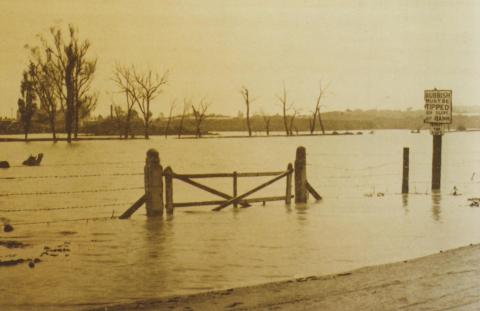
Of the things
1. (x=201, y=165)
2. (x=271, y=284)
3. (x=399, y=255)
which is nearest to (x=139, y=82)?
(x=399, y=255)

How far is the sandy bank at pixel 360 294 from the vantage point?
614cm

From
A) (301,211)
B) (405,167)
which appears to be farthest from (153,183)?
(405,167)

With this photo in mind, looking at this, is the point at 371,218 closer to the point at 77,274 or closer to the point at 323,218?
the point at 323,218

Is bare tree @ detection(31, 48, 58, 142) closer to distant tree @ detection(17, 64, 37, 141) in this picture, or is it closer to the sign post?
distant tree @ detection(17, 64, 37, 141)

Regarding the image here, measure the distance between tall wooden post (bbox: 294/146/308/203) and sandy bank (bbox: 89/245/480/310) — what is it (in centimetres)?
789

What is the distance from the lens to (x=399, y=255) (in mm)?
9227

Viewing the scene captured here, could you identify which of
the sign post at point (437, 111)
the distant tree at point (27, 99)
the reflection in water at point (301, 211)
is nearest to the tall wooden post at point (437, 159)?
the sign post at point (437, 111)

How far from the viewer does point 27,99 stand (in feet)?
36.4

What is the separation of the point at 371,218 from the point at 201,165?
2430 cm

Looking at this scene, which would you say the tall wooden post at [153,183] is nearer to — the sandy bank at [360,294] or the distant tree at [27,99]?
the distant tree at [27,99]

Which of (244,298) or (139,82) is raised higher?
(139,82)

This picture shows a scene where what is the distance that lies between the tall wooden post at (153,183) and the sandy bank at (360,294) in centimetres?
603

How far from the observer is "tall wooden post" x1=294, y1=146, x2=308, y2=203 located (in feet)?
51.6

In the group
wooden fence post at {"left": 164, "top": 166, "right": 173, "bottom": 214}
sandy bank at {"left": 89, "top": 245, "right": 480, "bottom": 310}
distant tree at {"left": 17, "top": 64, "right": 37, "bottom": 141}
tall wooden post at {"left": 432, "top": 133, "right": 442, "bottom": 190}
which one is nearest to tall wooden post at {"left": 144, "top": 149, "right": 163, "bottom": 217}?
wooden fence post at {"left": 164, "top": 166, "right": 173, "bottom": 214}
